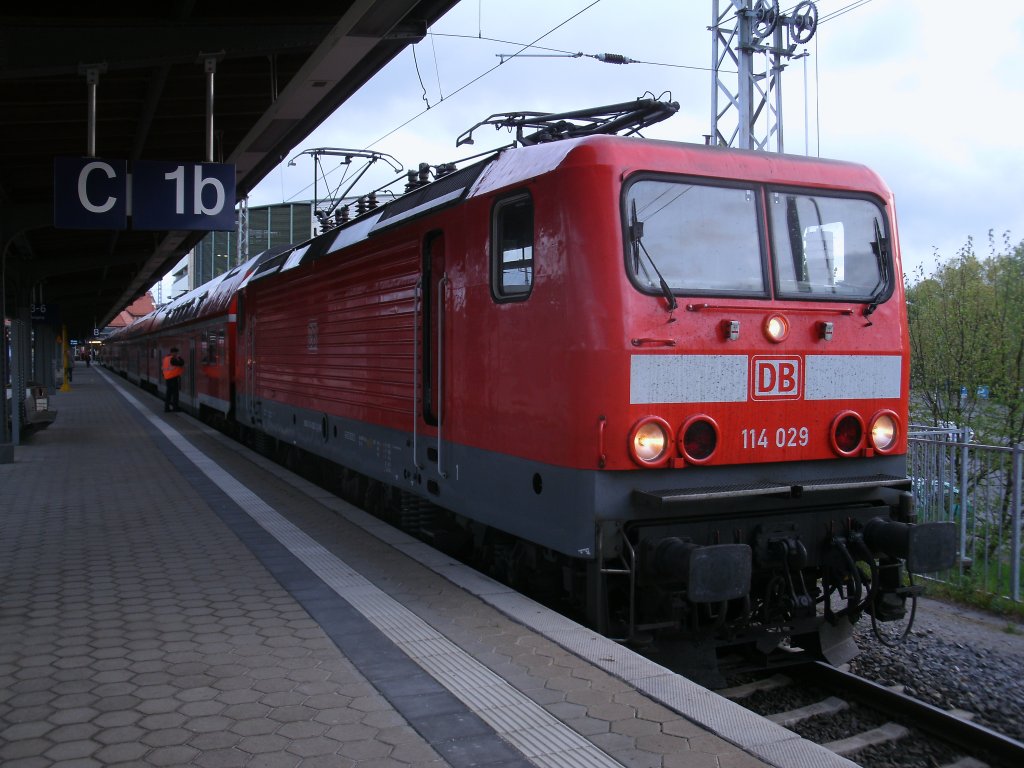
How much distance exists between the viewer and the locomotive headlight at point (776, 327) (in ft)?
17.1

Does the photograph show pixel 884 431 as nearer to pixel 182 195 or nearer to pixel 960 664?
pixel 960 664

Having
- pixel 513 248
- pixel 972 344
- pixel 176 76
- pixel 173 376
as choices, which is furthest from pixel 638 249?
pixel 173 376

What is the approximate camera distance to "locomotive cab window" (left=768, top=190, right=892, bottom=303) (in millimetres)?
5402

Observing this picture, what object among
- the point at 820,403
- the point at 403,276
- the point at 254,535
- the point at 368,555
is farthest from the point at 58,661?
the point at 820,403

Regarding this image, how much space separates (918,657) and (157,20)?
745 centimetres

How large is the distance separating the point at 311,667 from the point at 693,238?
10.00ft

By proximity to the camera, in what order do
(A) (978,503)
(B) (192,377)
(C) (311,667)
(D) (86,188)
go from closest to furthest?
(C) (311,667) < (D) (86,188) < (A) (978,503) < (B) (192,377)

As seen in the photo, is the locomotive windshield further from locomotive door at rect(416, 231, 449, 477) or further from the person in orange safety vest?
the person in orange safety vest

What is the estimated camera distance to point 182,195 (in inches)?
352

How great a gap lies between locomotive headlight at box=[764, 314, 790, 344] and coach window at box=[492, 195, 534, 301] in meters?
1.37

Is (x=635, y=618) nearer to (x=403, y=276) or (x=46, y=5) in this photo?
(x=403, y=276)

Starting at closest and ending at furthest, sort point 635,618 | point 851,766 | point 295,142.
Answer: point 851,766 < point 635,618 < point 295,142

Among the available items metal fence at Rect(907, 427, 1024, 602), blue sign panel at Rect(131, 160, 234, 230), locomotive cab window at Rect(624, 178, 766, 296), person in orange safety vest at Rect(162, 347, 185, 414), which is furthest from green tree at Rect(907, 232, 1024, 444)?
person in orange safety vest at Rect(162, 347, 185, 414)

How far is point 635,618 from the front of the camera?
5.09m
